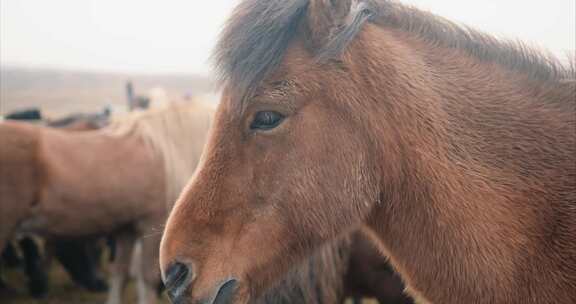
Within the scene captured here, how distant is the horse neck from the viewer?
5.96ft

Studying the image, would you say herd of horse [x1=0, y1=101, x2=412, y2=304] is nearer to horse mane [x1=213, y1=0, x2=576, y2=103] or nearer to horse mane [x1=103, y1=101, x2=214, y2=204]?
horse mane [x1=103, y1=101, x2=214, y2=204]

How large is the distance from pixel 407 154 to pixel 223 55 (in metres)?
0.90

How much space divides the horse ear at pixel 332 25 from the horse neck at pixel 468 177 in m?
0.12

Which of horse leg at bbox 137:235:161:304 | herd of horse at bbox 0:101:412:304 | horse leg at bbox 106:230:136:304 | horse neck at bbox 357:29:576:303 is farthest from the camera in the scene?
horse leg at bbox 106:230:136:304

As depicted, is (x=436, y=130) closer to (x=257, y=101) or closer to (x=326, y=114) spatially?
(x=326, y=114)

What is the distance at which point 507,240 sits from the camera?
1.81 meters

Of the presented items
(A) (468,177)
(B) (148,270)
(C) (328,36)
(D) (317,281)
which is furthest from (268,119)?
(B) (148,270)

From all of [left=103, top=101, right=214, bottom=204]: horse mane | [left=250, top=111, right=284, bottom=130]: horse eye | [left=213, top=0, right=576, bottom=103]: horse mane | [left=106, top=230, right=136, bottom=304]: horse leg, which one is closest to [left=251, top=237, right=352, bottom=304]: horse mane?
[left=250, top=111, right=284, bottom=130]: horse eye

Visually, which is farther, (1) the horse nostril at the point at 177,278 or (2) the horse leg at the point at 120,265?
(2) the horse leg at the point at 120,265

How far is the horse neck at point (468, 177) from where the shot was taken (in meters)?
1.82

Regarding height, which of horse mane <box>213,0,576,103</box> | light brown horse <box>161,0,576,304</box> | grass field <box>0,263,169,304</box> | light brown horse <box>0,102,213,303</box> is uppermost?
horse mane <box>213,0,576,103</box>

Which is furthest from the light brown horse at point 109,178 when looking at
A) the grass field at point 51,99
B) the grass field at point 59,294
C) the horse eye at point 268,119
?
the horse eye at point 268,119

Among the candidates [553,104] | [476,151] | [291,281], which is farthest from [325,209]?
[291,281]

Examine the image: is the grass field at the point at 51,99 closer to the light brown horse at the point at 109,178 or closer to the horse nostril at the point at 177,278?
the light brown horse at the point at 109,178
